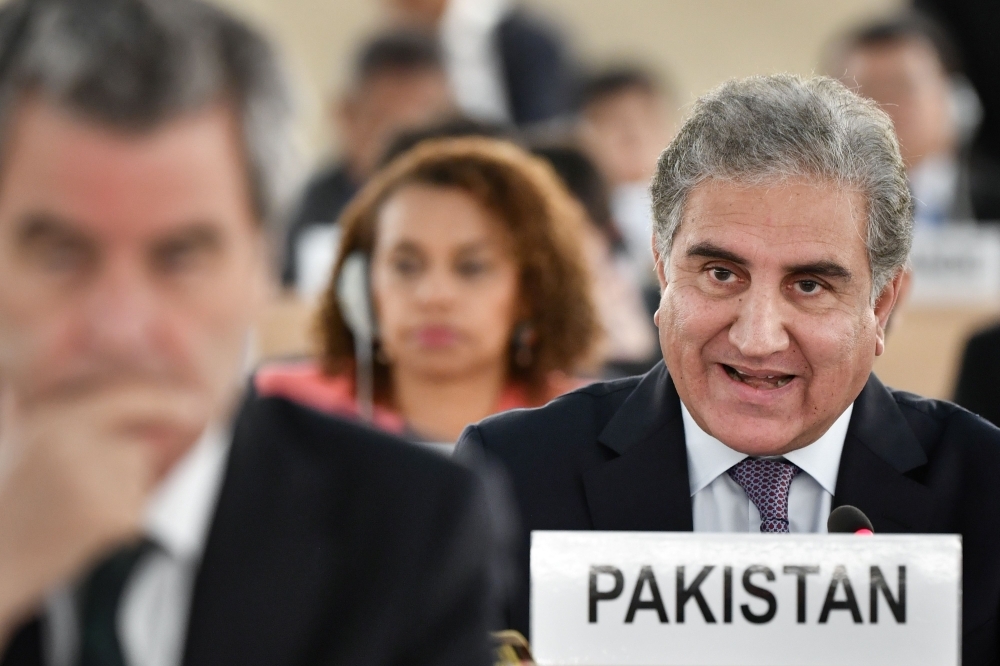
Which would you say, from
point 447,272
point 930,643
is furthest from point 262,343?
point 930,643

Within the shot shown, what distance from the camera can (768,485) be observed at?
1358 mm

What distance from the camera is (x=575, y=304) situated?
7.76 feet

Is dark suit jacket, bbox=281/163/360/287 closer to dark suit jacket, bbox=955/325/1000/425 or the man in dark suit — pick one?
dark suit jacket, bbox=955/325/1000/425

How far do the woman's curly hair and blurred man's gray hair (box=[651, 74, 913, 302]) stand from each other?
89 cm

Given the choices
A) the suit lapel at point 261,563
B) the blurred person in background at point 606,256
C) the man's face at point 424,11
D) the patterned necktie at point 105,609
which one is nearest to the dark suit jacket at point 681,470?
the suit lapel at point 261,563

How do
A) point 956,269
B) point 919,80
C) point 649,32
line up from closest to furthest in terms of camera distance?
1. point 956,269
2. point 919,80
3. point 649,32

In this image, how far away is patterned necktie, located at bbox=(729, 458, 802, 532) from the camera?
53.0 inches

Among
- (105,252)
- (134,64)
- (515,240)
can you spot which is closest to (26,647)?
(105,252)

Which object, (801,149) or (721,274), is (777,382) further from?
(801,149)

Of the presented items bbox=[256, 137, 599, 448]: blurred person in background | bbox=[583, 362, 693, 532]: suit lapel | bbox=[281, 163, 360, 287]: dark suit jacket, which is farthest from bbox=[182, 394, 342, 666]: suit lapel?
bbox=[281, 163, 360, 287]: dark suit jacket

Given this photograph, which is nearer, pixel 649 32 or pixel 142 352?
pixel 142 352

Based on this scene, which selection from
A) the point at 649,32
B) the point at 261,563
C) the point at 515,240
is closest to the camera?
the point at 261,563

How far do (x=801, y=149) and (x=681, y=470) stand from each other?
1.04ft

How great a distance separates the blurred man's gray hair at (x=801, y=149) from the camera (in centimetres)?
131
